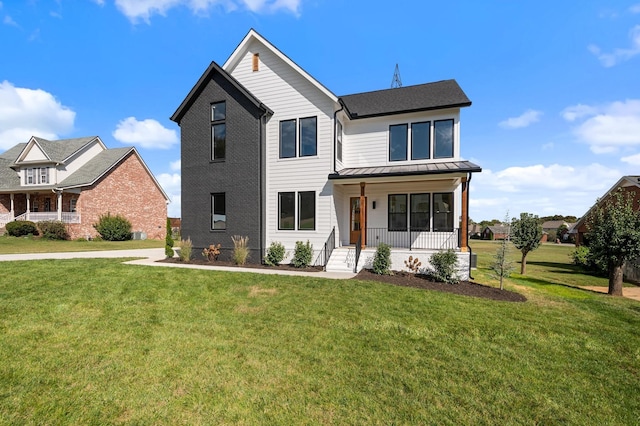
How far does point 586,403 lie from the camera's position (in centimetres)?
368

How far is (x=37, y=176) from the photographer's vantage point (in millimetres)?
26688

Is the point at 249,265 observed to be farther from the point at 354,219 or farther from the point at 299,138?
the point at 299,138

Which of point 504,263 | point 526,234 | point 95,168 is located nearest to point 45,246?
point 95,168

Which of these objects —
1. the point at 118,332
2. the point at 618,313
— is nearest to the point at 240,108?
the point at 118,332

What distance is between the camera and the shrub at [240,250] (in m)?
12.4

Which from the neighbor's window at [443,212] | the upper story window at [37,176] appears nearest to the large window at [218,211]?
the neighbor's window at [443,212]

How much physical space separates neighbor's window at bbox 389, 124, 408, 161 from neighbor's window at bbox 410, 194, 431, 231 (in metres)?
1.96

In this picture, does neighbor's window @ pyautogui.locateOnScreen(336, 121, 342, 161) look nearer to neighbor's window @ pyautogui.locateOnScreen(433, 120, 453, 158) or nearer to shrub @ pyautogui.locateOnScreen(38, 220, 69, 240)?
neighbor's window @ pyautogui.locateOnScreen(433, 120, 453, 158)

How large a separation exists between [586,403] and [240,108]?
14.0 m

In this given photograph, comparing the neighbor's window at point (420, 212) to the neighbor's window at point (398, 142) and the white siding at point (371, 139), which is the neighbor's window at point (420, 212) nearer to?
the white siding at point (371, 139)

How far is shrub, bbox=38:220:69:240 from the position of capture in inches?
933

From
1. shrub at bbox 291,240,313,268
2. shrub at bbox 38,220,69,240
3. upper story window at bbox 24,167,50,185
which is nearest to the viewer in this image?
shrub at bbox 291,240,313,268

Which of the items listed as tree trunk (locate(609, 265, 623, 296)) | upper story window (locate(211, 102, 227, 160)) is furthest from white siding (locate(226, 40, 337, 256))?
tree trunk (locate(609, 265, 623, 296))

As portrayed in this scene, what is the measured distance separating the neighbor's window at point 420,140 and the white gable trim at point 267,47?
13.1 feet
